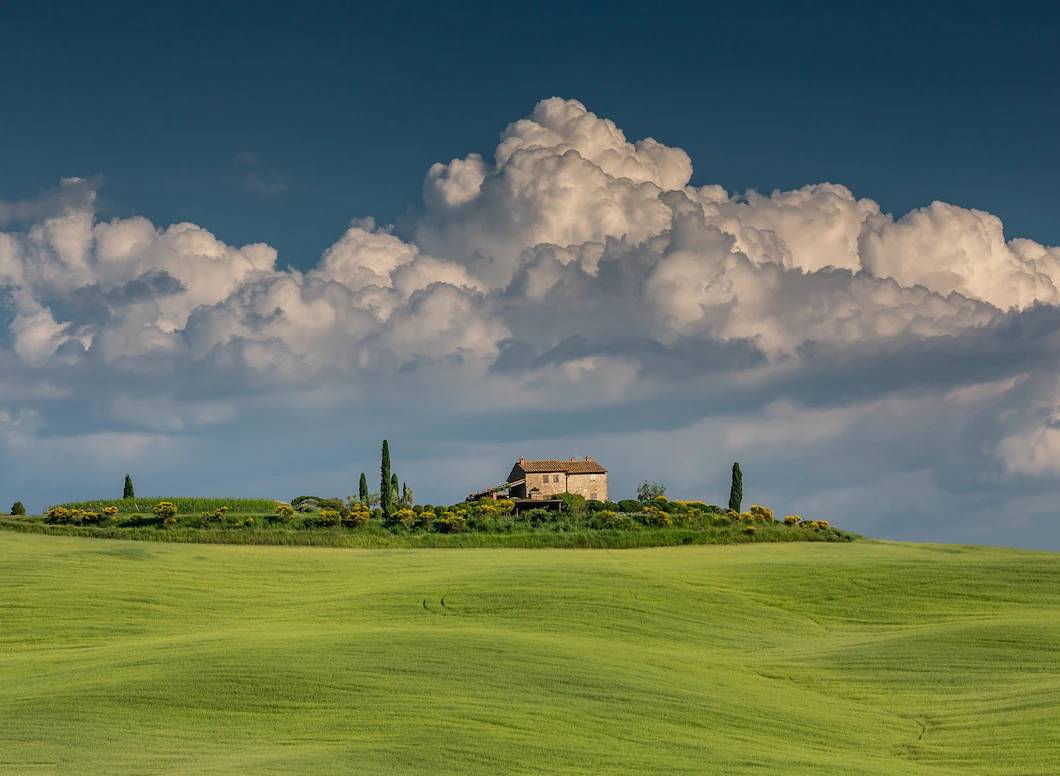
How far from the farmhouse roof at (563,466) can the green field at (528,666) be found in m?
48.7

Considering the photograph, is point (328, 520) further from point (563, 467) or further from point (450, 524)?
point (563, 467)

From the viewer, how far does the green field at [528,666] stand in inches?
957

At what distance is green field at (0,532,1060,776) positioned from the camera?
24.3 m

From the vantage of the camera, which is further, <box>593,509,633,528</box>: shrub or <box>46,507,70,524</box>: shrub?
<box>46,507,70,524</box>: shrub

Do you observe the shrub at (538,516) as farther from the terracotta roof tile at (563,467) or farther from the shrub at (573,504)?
the terracotta roof tile at (563,467)

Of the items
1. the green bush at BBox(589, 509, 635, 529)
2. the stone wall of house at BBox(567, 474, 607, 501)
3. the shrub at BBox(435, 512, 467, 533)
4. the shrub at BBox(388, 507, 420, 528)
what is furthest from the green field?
the stone wall of house at BBox(567, 474, 607, 501)

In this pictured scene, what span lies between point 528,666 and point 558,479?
7464 cm

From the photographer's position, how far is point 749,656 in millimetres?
37531

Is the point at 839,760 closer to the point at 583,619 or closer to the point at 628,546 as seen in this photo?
the point at 583,619

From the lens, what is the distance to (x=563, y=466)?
106375mm

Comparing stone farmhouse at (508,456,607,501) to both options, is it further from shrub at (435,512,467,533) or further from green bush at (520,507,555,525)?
shrub at (435,512,467,533)

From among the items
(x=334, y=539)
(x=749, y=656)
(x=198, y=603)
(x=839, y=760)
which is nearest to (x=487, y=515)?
(x=334, y=539)

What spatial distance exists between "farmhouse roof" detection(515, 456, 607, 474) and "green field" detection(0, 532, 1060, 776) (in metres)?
48.7

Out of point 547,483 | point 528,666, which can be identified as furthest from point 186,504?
point 528,666
